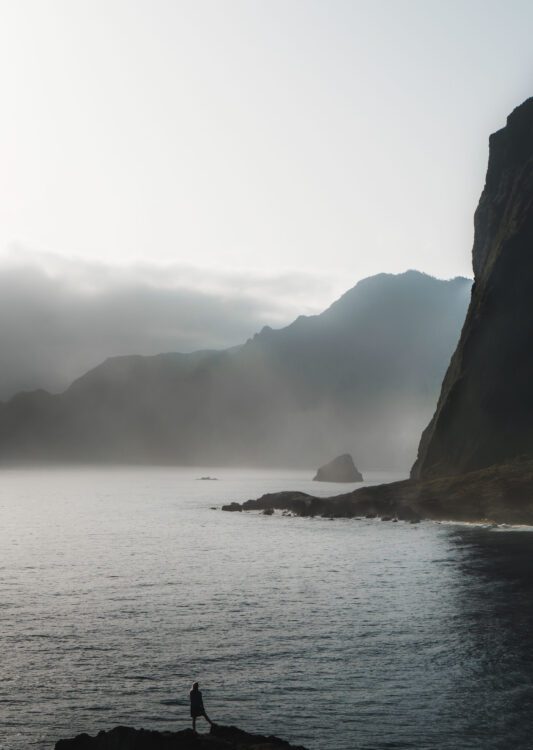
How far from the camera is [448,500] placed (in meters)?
121

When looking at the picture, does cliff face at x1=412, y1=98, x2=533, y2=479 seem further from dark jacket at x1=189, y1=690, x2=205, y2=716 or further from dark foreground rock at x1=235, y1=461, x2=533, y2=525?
dark jacket at x1=189, y1=690, x2=205, y2=716

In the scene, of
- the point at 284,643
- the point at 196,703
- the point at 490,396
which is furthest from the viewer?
the point at 490,396

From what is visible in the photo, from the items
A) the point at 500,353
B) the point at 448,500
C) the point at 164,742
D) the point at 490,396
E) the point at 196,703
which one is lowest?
the point at 164,742

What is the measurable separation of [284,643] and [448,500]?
8536 cm

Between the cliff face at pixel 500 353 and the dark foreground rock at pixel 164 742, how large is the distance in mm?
111222

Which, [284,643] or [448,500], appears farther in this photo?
[448,500]

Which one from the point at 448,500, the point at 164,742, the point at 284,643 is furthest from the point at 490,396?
the point at 164,742

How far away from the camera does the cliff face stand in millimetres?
130625

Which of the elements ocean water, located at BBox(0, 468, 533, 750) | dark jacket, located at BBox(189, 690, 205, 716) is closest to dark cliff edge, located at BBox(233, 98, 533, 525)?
ocean water, located at BBox(0, 468, 533, 750)

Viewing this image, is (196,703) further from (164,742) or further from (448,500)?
(448,500)

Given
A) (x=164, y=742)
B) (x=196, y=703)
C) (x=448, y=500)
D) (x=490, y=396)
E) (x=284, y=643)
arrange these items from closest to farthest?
(x=164, y=742) < (x=196, y=703) < (x=284, y=643) < (x=448, y=500) < (x=490, y=396)

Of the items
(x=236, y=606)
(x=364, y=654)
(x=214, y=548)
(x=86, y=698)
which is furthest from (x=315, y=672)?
(x=214, y=548)

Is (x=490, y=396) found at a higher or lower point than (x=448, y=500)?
higher

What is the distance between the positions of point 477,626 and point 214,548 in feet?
170
